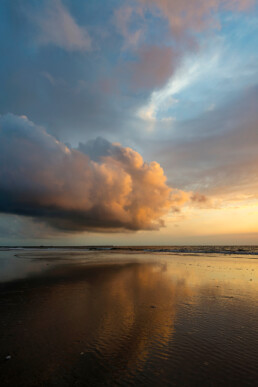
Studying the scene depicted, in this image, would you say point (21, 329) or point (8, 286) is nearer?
point (21, 329)

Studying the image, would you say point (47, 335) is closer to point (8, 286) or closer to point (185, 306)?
point (185, 306)

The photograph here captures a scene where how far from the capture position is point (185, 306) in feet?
38.5

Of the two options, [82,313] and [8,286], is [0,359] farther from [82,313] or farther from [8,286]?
[8,286]

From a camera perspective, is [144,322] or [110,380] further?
[144,322]

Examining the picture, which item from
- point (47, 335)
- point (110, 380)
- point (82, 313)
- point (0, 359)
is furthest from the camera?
point (82, 313)

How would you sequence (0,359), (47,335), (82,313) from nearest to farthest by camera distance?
(0,359), (47,335), (82,313)

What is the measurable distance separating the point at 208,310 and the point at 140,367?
20.3 ft

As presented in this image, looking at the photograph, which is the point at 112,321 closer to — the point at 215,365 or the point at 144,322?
the point at 144,322

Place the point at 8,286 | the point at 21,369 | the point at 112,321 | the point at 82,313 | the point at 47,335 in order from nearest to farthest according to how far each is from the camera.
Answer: the point at 21,369, the point at 47,335, the point at 112,321, the point at 82,313, the point at 8,286

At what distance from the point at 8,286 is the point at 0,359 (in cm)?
1133

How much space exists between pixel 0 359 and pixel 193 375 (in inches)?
208

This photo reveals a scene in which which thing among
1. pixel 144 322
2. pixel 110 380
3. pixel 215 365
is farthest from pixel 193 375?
pixel 144 322

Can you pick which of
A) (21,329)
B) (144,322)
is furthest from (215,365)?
(21,329)

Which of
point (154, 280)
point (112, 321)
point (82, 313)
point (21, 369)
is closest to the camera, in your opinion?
point (21, 369)
